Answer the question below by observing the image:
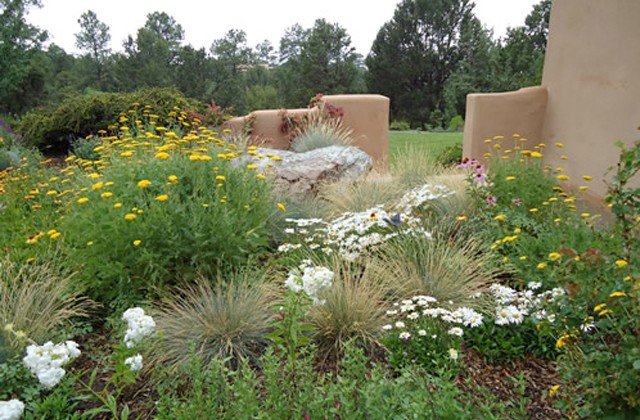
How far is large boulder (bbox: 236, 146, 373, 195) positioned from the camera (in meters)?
5.68

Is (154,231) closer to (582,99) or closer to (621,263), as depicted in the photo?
(621,263)

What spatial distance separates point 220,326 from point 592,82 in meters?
5.44

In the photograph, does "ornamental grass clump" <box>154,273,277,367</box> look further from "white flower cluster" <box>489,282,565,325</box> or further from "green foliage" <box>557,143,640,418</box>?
"green foliage" <box>557,143,640,418</box>

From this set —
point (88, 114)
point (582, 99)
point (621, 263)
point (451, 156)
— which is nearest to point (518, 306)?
point (621, 263)

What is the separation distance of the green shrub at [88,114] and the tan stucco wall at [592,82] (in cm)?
589

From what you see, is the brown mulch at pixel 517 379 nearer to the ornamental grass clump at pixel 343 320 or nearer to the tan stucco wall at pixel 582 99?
the ornamental grass clump at pixel 343 320

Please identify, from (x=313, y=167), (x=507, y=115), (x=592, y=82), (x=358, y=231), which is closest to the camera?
(x=358, y=231)

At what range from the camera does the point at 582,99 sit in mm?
6074

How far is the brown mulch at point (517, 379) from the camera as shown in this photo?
217cm

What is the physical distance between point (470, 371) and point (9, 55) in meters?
27.8

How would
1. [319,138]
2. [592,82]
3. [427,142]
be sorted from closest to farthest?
[592,82] < [319,138] < [427,142]

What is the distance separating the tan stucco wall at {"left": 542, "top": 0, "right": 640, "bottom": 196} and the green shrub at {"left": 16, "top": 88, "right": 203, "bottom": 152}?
5894 mm

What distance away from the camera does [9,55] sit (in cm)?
2369

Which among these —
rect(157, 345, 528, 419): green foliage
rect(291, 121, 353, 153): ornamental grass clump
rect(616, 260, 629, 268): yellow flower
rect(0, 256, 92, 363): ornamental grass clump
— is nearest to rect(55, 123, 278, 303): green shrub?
rect(0, 256, 92, 363): ornamental grass clump
